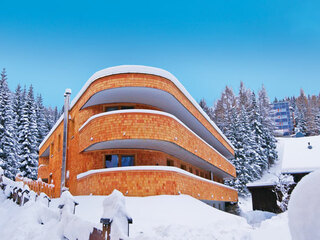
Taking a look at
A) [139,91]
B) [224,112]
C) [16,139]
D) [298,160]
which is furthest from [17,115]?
[224,112]

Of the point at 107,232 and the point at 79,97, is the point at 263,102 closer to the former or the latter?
the point at 79,97

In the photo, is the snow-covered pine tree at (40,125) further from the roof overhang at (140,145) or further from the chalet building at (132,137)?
the roof overhang at (140,145)

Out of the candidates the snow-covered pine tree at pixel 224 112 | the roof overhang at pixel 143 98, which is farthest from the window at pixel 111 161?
the snow-covered pine tree at pixel 224 112

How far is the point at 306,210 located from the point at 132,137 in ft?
51.0

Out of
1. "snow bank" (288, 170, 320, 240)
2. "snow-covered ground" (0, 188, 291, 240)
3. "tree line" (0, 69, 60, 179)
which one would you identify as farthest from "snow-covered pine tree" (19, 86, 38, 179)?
"snow bank" (288, 170, 320, 240)

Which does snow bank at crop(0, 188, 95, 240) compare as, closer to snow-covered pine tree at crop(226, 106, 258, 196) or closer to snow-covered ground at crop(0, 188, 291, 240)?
snow-covered ground at crop(0, 188, 291, 240)

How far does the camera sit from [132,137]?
17.1m

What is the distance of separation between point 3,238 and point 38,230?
33.7 inches

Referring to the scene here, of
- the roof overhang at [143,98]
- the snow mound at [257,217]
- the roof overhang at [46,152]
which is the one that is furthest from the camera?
the roof overhang at [46,152]

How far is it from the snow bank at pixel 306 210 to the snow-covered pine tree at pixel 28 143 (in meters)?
42.1

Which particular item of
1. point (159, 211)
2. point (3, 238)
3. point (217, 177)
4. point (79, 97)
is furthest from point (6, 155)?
point (3, 238)

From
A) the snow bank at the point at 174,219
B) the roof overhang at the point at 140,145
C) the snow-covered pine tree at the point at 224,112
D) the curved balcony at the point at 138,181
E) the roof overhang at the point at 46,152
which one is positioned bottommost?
the snow bank at the point at 174,219

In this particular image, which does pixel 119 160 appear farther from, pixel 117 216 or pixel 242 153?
pixel 242 153

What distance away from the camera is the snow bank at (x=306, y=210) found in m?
1.70
